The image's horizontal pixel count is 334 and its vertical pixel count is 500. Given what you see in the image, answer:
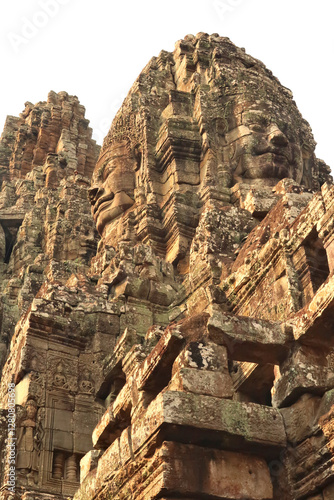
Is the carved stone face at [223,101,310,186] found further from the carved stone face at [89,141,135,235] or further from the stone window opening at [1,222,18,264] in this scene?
the stone window opening at [1,222,18,264]

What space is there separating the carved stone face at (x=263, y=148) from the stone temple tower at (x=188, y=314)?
53 mm

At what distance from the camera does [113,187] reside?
21938mm

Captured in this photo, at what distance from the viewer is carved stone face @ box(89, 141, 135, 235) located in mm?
21625

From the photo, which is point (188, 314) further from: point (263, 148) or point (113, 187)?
point (113, 187)

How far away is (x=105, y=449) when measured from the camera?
9.52 m

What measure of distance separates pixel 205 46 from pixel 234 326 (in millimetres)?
17942

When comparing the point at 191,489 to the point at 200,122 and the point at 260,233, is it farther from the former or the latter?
the point at 200,122

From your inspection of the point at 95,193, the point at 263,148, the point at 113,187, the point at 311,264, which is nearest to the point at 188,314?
the point at 311,264

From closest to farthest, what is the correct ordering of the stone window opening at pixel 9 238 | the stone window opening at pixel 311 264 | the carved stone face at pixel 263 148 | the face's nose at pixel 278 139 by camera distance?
the stone window opening at pixel 311 264
the carved stone face at pixel 263 148
the face's nose at pixel 278 139
the stone window opening at pixel 9 238

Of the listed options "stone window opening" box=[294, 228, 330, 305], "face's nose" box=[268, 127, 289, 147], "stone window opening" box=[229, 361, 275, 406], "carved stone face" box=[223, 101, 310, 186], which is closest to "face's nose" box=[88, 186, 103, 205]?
"carved stone face" box=[223, 101, 310, 186]

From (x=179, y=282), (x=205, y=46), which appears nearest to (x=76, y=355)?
(x=179, y=282)

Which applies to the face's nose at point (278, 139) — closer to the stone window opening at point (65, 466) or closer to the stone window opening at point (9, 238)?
the stone window opening at point (65, 466)

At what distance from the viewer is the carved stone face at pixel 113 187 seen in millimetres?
21625

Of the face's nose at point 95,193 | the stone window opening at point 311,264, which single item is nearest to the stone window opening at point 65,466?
the stone window opening at point 311,264
